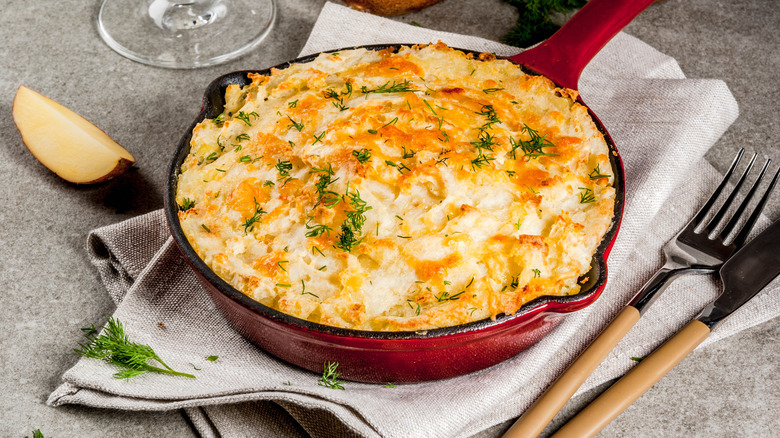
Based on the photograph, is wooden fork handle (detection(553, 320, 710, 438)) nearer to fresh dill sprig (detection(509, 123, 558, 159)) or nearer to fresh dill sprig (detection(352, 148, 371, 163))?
fresh dill sprig (detection(509, 123, 558, 159))

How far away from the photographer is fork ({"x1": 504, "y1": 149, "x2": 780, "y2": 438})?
264 centimetres

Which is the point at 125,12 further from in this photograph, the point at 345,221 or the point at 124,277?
the point at 345,221

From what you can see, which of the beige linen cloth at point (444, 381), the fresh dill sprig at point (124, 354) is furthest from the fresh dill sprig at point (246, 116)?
the fresh dill sprig at point (124, 354)

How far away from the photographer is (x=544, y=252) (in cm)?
248

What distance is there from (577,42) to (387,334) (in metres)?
1.69

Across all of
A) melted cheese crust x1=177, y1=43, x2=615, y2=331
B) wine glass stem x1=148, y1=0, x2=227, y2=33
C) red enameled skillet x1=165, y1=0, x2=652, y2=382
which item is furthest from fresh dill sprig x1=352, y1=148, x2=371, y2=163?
wine glass stem x1=148, y1=0, x2=227, y2=33

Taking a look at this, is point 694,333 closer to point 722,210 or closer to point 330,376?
point 722,210

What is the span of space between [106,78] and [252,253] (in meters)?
1.92

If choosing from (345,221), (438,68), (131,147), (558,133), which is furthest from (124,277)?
(558,133)

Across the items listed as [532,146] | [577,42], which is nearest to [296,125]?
[532,146]

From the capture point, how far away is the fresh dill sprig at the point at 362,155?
2.65 metres

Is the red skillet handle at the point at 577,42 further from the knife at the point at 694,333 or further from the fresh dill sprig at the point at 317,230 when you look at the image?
the fresh dill sprig at the point at 317,230

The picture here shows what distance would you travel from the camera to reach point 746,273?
2951 millimetres

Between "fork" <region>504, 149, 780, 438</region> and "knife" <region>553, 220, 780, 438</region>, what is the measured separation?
0.09 meters
